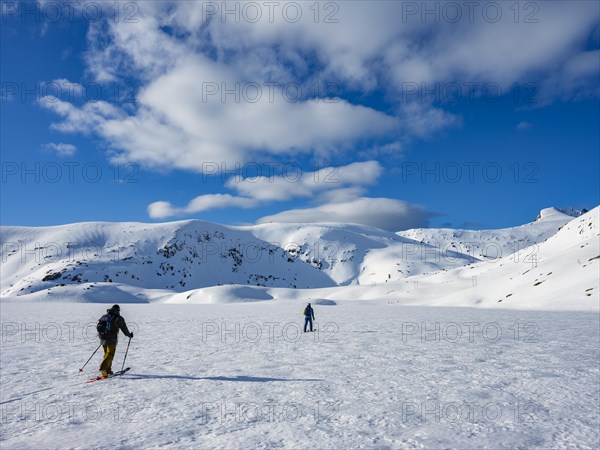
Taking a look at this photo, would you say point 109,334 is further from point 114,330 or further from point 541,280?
point 541,280

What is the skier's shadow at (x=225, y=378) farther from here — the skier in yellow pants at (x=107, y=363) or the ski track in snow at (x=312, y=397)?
the skier in yellow pants at (x=107, y=363)

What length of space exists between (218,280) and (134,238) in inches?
1976

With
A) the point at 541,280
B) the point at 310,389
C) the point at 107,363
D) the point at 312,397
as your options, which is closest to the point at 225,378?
the point at 310,389

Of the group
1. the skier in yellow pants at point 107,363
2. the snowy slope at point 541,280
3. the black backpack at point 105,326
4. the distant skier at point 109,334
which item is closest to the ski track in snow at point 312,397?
the skier in yellow pants at point 107,363

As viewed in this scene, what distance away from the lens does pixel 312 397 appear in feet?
27.5

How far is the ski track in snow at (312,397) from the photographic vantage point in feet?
20.3

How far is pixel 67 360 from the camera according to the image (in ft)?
43.3

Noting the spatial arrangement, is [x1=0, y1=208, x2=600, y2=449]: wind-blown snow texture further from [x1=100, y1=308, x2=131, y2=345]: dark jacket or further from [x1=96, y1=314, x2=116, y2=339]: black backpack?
[x1=96, y1=314, x2=116, y2=339]: black backpack

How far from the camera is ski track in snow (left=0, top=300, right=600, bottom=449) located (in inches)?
244

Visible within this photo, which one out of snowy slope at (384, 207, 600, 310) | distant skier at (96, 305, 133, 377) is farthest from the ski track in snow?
snowy slope at (384, 207, 600, 310)

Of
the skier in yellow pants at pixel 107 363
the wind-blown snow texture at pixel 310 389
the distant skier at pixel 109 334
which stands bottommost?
the wind-blown snow texture at pixel 310 389

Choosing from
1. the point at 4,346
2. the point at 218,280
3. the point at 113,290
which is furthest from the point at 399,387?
the point at 218,280

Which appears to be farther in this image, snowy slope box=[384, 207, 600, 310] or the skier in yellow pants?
snowy slope box=[384, 207, 600, 310]

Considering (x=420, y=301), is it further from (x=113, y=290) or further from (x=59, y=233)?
(x=59, y=233)
